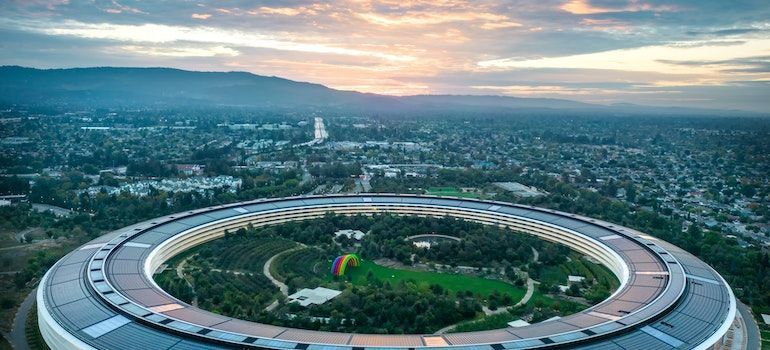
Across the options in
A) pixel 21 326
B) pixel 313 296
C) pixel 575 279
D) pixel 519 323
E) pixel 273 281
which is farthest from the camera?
pixel 575 279

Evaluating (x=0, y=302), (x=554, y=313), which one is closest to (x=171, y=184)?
(x=0, y=302)

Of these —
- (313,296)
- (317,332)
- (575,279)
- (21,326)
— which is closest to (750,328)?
(575,279)

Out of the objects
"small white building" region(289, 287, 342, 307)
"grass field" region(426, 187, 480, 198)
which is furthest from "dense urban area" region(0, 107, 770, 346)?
"small white building" region(289, 287, 342, 307)

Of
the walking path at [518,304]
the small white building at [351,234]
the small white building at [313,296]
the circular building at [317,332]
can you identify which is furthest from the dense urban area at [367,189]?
the circular building at [317,332]

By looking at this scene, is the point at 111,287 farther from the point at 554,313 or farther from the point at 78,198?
the point at 78,198

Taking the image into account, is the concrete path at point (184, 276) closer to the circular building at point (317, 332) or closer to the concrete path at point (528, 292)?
the circular building at point (317, 332)

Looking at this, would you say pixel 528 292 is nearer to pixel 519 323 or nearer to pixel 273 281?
pixel 519 323

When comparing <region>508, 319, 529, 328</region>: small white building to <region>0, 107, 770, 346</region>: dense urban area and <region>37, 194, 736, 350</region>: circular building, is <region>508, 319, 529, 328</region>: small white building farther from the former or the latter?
<region>37, 194, 736, 350</region>: circular building
